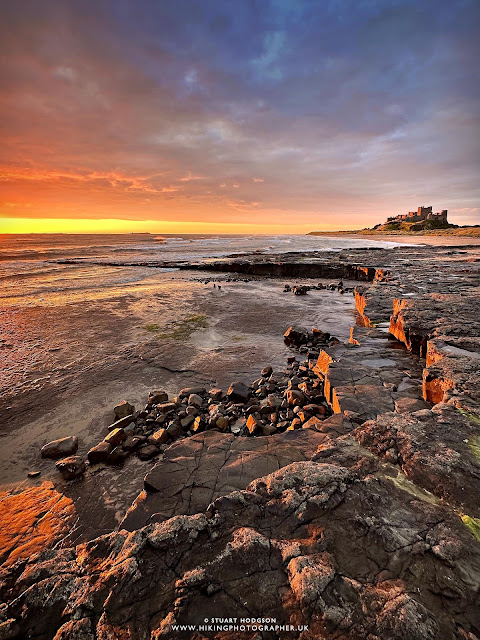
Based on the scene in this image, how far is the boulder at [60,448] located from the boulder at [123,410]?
892 millimetres

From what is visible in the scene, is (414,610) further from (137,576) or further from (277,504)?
(137,576)

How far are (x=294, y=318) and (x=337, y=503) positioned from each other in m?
9.93

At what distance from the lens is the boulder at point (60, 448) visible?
181 inches

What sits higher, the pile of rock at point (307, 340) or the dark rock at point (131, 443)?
the pile of rock at point (307, 340)

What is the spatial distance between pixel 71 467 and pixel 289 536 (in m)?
3.49

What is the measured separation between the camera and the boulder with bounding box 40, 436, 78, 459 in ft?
15.1

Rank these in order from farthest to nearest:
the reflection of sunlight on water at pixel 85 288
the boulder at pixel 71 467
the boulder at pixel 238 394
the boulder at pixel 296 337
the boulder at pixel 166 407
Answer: the reflection of sunlight on water at pixel 85 288 → the boulder at pixel 296 337 → the boulder at pixel 238 394 → the boulder at pixel 166 407 → the boulder at pixel 71 467


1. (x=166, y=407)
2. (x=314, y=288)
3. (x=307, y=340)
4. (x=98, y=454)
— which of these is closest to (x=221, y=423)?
(x=166, y=407)

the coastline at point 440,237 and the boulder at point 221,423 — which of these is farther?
the coastline at point 440,237

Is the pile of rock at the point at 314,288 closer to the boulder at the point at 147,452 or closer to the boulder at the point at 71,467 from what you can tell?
the boulder at the point at 147,452

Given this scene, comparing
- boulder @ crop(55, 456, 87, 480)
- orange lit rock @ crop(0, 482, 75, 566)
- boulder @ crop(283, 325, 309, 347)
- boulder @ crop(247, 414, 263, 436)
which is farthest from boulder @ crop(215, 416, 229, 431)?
boulder @ crop(283, 325, 309, 347)

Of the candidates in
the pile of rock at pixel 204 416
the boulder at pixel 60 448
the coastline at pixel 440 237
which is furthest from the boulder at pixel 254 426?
the coastline at pixel 440 237

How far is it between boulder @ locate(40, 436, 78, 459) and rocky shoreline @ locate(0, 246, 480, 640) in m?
0.03

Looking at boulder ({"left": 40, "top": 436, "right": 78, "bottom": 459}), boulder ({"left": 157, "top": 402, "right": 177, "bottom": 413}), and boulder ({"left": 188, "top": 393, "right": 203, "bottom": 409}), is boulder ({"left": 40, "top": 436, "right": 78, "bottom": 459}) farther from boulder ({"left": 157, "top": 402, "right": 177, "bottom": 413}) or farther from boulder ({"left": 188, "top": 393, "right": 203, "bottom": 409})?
boulder ({"left": 188, "top": 393, "right": 203, "bottom": 409})
